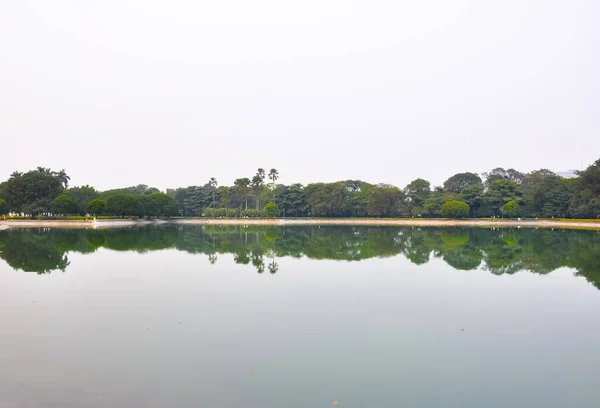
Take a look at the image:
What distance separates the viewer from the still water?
6.32 meters

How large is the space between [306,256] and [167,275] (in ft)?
27.5

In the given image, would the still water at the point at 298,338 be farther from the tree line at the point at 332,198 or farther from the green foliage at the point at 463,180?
the green foliage at the point at 463,180

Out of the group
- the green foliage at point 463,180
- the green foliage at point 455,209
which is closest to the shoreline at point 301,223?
the green foliage at point 455,209

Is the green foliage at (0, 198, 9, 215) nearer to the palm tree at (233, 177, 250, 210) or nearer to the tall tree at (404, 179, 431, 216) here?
the palm tree at (233, 177, 250, 210)

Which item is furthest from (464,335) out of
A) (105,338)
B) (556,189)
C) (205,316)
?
(556,189)

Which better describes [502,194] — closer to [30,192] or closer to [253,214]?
[253,214]

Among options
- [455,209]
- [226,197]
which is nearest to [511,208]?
[455,209]

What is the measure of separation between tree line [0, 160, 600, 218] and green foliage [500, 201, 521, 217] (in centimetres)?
13

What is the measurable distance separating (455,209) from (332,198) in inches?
763

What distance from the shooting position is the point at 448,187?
3509 inches

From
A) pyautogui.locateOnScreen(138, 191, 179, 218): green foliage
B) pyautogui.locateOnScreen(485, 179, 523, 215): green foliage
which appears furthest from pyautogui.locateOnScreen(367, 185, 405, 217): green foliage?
pyautogui.locateOnScreen(138, 191, 179, 218): green foliage

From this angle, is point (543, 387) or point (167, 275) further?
point (167, 275)

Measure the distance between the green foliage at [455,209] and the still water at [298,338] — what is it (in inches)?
1883

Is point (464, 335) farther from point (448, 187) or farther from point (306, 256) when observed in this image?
point (448, 187)
